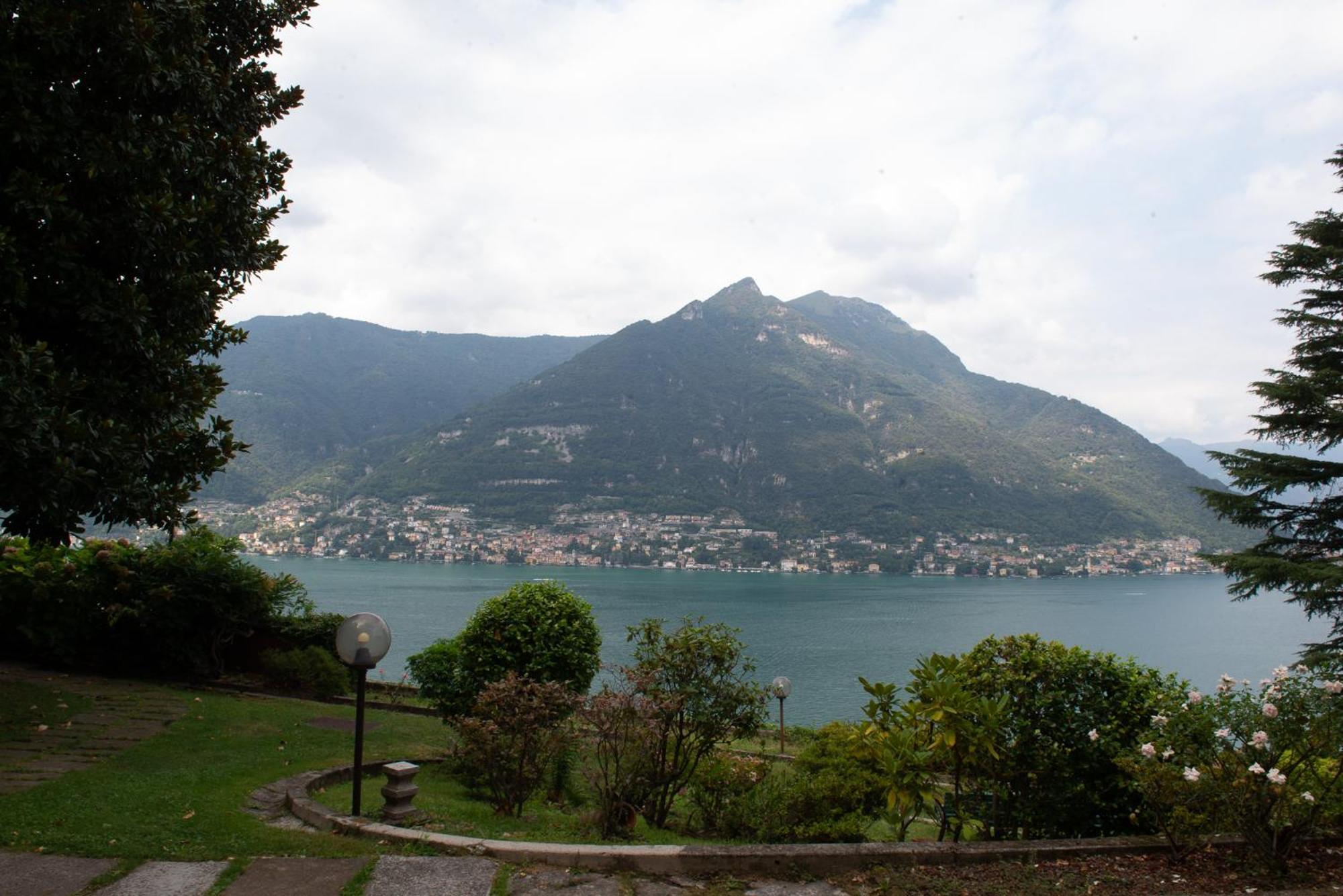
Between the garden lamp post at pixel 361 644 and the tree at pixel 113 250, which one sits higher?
the tree at pixel 113 250

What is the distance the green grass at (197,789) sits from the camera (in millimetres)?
4645

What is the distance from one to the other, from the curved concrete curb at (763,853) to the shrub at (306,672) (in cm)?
799

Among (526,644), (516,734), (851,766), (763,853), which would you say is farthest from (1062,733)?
(526,644)

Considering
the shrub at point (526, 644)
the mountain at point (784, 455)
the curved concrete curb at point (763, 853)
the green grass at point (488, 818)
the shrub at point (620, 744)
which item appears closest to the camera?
the curved concrete curb at point (763, 853)

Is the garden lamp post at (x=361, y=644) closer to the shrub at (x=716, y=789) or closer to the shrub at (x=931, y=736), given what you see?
the shrub at (x=716, y=789)

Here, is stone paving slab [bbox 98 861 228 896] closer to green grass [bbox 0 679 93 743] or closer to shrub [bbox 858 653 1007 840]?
shrub [bbox 858 653 1007 840]

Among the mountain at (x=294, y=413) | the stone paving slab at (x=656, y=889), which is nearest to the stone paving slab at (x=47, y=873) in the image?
the stone paving slab at (x=656, y=889)

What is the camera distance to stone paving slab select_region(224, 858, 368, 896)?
399 cm

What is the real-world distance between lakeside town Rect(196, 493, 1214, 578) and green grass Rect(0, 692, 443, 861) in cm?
11457

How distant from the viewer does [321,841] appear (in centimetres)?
481

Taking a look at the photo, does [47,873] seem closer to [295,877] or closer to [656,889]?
[295,877]

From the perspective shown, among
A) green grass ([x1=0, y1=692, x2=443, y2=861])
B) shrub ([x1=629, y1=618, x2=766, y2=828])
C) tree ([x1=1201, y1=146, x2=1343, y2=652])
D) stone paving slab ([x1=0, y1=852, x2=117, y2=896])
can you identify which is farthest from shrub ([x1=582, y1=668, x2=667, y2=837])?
tree ([x1=1201, y1=146, x2=1343, y2=652])

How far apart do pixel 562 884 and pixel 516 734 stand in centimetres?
247

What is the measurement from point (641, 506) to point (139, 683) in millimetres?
137041
